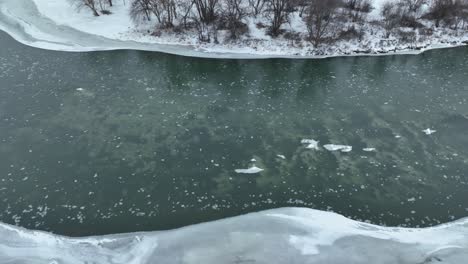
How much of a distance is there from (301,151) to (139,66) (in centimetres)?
1307

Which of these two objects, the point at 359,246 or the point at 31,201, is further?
the point at 31,201

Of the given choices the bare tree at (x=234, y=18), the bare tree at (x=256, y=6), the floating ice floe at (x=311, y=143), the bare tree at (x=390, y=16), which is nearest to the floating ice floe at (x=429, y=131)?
the floating ice floe at (x=311, y=143)

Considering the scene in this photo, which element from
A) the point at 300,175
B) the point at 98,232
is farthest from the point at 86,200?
the point at 300,175

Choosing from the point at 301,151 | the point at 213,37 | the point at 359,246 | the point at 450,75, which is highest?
the point at 213,37

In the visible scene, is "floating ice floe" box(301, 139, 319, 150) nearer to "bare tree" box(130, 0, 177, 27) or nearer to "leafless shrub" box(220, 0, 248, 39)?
"leafless shrub" box(220, 0, 248, 39)

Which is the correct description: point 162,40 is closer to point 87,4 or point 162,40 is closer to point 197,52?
point 197,52

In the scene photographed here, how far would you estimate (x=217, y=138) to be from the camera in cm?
1733

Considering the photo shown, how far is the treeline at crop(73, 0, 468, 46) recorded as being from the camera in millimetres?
27484

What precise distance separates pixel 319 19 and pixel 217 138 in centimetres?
1417

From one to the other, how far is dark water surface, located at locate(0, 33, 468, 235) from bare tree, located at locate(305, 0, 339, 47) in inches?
105

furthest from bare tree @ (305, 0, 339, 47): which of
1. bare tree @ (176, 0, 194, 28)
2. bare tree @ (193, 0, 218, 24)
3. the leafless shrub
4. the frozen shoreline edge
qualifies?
bare tree @ (176, 0, 194, 28)

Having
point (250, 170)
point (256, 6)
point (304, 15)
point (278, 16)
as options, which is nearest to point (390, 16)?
point (304, 15)

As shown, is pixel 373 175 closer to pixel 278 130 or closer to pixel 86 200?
pixel 278 130

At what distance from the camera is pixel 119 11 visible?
31312mm
